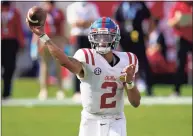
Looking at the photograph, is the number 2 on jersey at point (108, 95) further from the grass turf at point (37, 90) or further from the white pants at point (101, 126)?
the grass turf at point (37, 90)

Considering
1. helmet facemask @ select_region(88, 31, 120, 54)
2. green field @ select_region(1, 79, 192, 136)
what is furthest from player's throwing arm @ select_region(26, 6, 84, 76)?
green field @ select_region(1, 79, 192, 136)

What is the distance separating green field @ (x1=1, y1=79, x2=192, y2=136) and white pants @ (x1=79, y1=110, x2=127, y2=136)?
8.91 feet

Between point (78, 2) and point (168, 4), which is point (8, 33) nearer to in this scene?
point (78, 2)

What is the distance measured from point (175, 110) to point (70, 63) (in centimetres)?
515

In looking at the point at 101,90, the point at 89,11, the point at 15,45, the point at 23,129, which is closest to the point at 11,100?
the point at 15,45

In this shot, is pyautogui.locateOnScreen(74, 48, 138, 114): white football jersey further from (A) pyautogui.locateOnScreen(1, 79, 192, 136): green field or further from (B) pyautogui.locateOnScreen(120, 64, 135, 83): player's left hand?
(A) pyautogui.locateOnScreen(1, 79, 192, 136): green field

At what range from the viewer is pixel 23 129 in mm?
8750

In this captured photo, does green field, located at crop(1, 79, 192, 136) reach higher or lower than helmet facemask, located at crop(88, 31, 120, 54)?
lower

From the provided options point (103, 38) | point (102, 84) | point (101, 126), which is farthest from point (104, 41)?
point (101, 126)

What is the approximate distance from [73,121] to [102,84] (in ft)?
12.7

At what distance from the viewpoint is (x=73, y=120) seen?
947cm

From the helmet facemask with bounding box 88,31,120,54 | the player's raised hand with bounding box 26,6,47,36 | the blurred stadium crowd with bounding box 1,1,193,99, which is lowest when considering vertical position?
the helmet facemask with bounding box 88,31,120,54

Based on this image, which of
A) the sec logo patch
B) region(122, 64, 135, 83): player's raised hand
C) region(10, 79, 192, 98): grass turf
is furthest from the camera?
region(10, 79, 192, 98): grass turf

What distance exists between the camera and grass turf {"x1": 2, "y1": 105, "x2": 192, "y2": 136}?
854 cm
